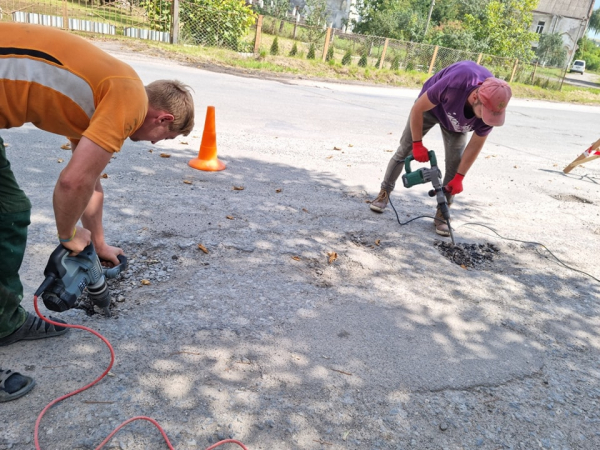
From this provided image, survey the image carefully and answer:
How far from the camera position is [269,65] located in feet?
54.8

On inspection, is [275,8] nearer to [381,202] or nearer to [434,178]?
[381,202]

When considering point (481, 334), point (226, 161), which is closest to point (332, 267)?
point (481, 334)

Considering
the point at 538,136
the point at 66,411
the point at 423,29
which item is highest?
the point at 423,29

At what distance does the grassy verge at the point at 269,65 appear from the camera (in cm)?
1471

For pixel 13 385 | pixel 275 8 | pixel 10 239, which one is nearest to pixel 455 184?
pixel 10 239

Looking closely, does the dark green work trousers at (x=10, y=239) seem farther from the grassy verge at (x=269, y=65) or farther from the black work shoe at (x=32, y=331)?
the grassy verge at (x=269, y=65)

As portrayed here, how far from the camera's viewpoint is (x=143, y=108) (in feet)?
6.27

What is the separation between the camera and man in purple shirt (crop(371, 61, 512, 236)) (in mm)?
3631

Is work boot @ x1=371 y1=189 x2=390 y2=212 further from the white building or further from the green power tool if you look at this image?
the white building

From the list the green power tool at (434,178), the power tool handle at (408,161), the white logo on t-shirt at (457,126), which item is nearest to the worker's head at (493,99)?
the white logo on t-shirt at (457,126)

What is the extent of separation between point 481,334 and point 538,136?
403 inches

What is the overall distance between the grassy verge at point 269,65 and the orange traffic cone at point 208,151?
31.1 ft

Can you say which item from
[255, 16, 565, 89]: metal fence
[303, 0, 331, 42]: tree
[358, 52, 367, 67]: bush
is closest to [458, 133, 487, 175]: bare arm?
[255, 16, 565, 89]: metal fence

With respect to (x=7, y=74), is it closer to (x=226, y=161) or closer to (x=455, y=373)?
(x=455, y=373)
